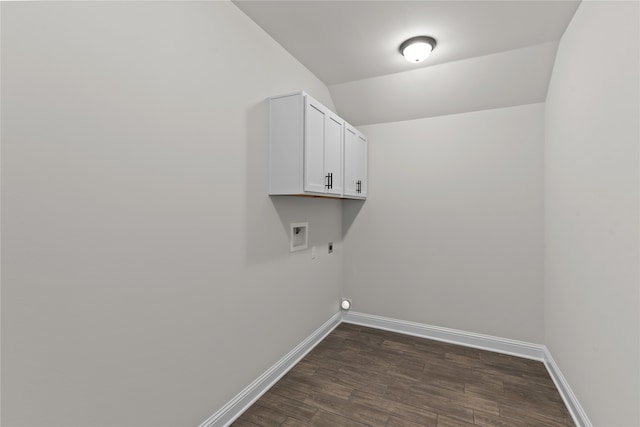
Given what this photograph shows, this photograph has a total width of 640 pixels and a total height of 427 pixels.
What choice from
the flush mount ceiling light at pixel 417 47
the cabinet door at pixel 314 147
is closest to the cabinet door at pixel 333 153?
the cabinet door at pixel 314 147

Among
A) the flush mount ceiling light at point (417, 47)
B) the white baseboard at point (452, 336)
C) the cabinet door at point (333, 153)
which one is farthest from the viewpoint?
the white baseboard at point (452, 336)

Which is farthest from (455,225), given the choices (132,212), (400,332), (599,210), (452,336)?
(132,212)

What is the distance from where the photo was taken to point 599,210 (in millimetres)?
1663

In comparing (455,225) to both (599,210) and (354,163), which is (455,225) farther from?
(599,210)

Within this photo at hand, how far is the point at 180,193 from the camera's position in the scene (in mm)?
1640

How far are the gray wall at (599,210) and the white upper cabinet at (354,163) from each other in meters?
1.71

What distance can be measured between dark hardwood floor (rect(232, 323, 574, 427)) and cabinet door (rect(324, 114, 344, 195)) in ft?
5.07

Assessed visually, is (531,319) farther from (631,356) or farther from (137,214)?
(137,214)

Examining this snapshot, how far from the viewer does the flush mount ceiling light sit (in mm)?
2355

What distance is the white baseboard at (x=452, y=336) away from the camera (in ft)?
9.39

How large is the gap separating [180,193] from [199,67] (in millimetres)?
743

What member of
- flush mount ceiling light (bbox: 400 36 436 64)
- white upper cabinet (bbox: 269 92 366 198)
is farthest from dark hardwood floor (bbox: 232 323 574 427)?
flush mount ceiling light (bbox: 400 36 436 64)

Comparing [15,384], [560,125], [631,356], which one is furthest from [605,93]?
[15,384]

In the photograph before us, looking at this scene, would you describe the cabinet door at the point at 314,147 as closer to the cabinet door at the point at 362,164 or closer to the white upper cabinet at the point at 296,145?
the white upper cabinet at the point at 296,145
